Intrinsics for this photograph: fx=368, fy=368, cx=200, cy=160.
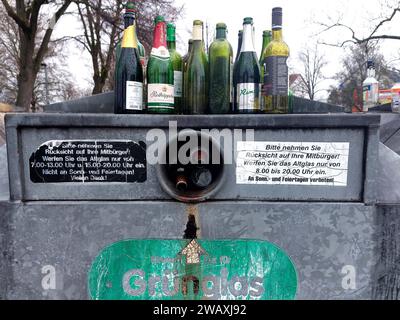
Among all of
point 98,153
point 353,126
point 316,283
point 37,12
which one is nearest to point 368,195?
point 353,126

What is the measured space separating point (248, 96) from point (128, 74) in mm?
692

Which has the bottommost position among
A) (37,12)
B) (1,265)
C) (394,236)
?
(1,265)

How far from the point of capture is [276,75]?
76.3 inches

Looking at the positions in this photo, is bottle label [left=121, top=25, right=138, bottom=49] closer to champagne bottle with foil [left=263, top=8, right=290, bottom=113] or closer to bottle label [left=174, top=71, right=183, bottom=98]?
bottle label [left=174, top=71, right=183, bottom=98]

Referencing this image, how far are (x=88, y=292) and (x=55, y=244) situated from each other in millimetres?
261

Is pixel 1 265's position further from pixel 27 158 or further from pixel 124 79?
pixel 124 79

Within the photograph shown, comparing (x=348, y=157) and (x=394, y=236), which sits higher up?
(x=348, y=157)

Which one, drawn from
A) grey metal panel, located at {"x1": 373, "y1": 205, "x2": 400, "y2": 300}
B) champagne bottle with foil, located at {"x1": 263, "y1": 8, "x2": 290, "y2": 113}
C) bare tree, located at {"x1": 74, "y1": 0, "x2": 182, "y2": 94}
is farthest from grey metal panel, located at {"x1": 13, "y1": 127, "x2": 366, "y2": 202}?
bare tree, located at {"x1": 74, "y1": 0, "x2": 182, "y2": 94}

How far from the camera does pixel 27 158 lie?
1622 millimetres

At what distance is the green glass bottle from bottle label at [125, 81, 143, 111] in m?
→ 0.25

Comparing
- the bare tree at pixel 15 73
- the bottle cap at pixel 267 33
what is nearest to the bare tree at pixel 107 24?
the bare tree at pixel 15 73

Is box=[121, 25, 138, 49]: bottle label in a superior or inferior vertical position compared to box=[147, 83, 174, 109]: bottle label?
superior

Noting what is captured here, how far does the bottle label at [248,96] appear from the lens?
1.94 meters

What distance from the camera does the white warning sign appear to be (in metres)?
1.62
